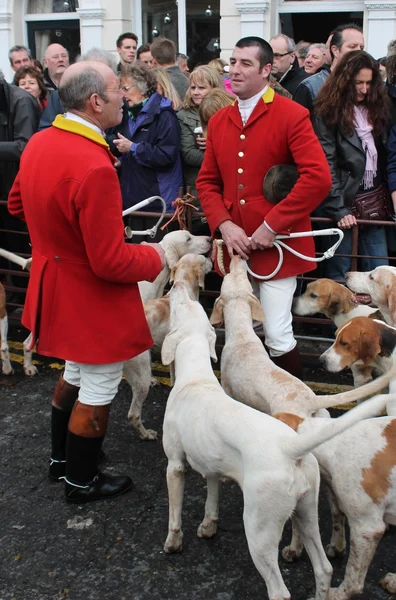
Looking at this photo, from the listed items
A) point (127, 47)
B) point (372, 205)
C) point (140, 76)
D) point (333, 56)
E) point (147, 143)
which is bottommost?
point (372, 205)

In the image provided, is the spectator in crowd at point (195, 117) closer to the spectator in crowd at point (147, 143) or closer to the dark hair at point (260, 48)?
the spectator in crowd at point (147, 143)

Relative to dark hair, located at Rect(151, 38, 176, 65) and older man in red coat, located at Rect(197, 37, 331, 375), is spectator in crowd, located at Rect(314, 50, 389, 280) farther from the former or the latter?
dark hair, located at Rect(151, 38, 176, 65)

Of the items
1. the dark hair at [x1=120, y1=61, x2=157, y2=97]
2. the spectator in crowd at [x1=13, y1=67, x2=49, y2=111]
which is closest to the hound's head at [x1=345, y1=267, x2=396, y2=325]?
the dark hair at [x1=120, y1=61, x2=157, y2=97]

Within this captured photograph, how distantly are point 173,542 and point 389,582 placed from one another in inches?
40.4

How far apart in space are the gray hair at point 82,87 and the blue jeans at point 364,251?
103 inches

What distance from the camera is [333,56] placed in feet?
20.1

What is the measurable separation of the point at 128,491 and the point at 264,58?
8.54ft

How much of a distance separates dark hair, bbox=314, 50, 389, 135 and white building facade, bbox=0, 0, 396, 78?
5.56m

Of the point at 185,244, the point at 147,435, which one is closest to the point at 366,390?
the point at 147,435

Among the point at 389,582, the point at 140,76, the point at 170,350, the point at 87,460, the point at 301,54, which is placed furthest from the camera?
the point at 301,54

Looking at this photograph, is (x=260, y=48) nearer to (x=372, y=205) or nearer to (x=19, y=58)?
(x=372, y=205)

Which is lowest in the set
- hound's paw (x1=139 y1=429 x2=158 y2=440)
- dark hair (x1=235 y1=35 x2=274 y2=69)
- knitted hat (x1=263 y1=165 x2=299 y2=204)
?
hound's paw (x1=139 y1=429 x2=158 y2=440)

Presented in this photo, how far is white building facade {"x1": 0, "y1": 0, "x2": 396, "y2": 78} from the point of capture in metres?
10.9

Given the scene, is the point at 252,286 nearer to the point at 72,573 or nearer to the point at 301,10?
the point at 72,573
